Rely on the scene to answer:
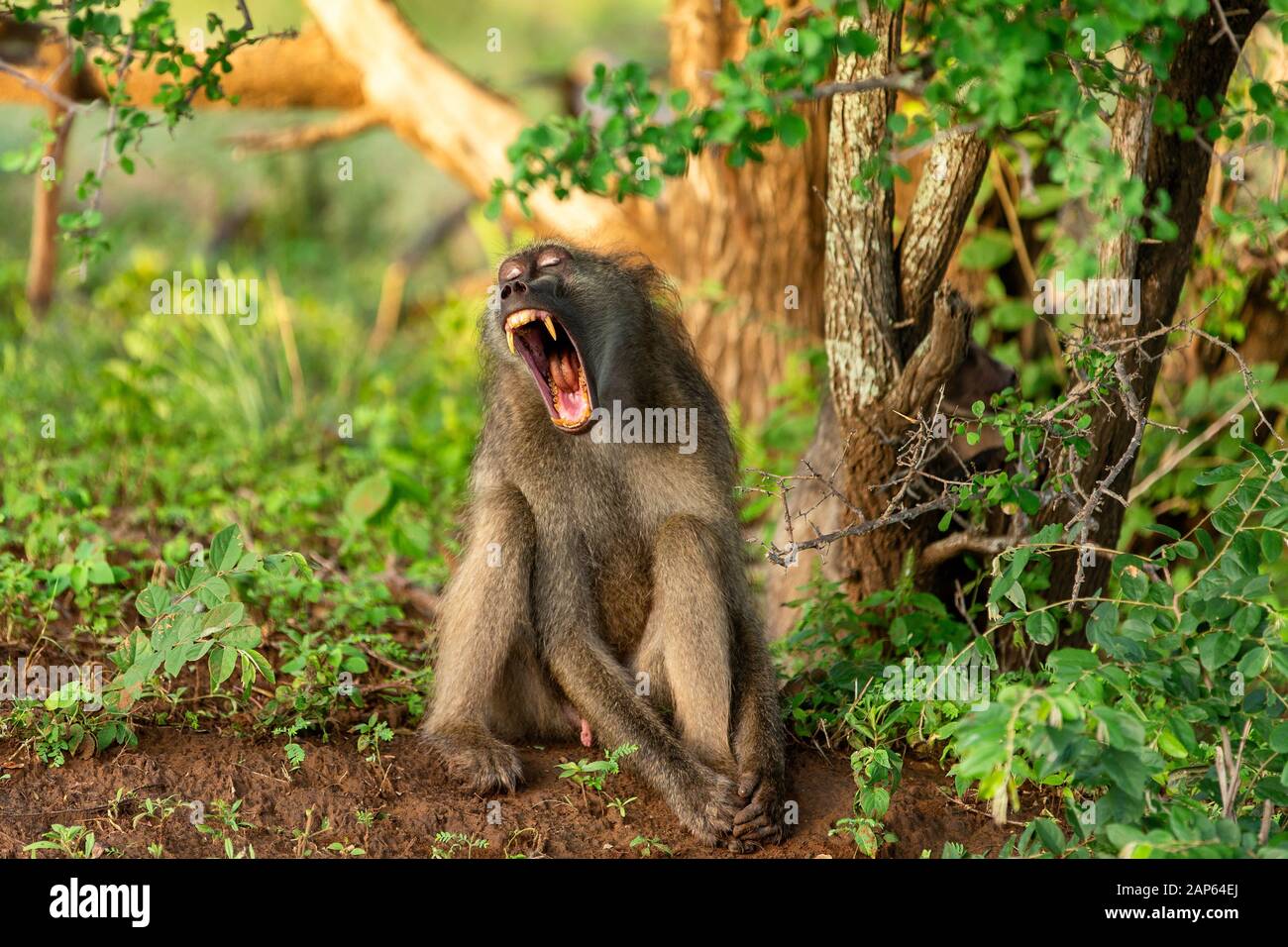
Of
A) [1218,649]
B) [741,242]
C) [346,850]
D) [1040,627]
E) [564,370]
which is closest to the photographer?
[1218,649]

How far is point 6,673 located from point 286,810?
3.42 feet

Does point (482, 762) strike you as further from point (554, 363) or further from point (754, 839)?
point (554, 363)

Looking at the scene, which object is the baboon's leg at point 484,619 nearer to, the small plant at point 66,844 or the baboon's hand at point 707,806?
the baboon's hand at point 707,806

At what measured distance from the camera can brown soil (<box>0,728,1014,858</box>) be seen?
3338mm

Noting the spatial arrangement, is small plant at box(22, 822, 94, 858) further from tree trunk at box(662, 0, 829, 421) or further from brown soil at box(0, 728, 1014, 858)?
tree trunk at box(662, 0, 829, 421)

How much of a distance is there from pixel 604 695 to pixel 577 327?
103 cm

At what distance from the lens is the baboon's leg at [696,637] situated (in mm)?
3762

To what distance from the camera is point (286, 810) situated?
345 centimetres

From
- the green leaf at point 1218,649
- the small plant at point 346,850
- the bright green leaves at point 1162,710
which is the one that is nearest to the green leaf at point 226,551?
the small plant at point 346,850

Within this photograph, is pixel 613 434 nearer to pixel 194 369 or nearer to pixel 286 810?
pixel 286 810

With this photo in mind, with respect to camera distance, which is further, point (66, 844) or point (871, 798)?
point (871, 798)

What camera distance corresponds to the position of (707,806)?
351 cm

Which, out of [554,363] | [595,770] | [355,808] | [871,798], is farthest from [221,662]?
[871,798]

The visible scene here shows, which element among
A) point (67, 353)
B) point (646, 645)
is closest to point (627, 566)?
point (646, 645)
